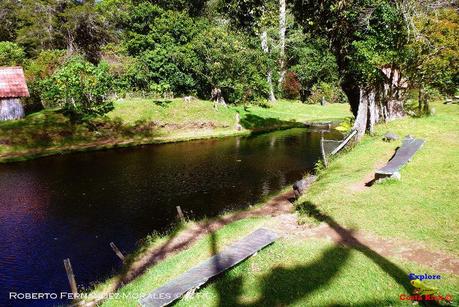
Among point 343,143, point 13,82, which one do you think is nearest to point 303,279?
point 343,143

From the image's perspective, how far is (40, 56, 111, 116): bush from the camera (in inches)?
1801

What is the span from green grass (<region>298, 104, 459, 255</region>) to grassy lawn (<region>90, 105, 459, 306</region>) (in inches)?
1.3

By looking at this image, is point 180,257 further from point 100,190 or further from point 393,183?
point 100,190

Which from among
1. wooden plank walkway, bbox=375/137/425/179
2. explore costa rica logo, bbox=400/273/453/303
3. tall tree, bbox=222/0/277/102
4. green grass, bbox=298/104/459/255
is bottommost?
explore costa rica logo, bbox=400/273/453/303

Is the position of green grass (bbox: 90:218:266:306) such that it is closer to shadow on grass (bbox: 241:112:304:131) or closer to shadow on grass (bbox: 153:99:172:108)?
shadow on grass (bbox: 241:112:304:131)

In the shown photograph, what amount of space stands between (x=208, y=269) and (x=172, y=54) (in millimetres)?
48157

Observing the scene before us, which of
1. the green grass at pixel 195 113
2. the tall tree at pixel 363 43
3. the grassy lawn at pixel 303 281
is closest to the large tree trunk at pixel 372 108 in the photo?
the tall tree at pixel 363 43

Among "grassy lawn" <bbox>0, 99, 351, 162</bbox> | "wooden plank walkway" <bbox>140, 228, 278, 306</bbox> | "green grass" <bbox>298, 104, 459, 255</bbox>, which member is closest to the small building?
"grassy lawn" <bbox>0, 99, 351, 162</bbox>

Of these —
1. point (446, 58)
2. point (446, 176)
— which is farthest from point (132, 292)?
point (446, 58)

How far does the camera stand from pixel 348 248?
464 inches

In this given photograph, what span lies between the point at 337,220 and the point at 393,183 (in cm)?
401

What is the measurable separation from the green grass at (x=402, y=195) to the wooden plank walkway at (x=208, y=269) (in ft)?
9.37

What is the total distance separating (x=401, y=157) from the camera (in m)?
19.2

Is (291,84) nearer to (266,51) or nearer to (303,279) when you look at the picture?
(266,51)
